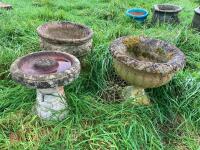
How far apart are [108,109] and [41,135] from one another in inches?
29.4

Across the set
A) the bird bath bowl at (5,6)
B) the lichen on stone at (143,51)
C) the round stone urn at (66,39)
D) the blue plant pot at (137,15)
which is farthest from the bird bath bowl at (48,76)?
the bird bath bowl at (5,6)

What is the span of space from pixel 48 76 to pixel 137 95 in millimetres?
1118

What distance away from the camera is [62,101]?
3.57 m

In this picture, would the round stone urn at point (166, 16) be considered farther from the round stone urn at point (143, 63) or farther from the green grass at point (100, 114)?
the round stone urn at point (143, 63)

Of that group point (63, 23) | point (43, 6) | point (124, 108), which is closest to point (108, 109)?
point (124, 108)

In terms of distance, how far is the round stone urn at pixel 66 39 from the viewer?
13.2 feet

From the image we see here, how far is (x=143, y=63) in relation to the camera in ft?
11.1

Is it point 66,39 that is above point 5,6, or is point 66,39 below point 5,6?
above

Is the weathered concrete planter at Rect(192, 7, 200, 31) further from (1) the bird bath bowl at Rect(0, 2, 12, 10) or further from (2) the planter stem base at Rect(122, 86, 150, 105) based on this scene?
(1) the bird bath bowl at Rect(0, 2, 12, 10)

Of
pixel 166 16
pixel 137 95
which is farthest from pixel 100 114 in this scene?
pixel 166 16

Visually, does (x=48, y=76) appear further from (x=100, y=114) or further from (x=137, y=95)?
(x=137, y=95)

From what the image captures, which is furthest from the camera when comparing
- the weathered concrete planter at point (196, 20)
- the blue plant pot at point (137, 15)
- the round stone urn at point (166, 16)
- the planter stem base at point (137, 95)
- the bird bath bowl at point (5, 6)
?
the bird bath bowl at point (5, 6)

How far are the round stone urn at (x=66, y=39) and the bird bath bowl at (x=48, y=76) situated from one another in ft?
1.01

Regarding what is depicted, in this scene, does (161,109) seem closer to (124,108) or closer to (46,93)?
(124,108)
